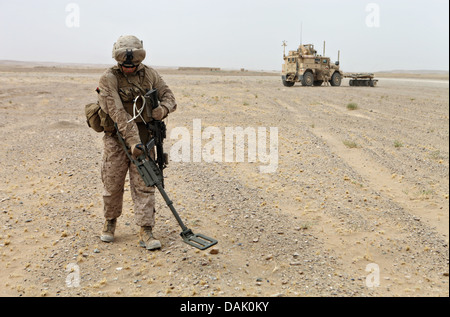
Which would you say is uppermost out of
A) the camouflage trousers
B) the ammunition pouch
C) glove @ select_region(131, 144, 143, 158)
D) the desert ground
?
the ammunition pouch

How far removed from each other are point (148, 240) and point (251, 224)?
1.18 meters

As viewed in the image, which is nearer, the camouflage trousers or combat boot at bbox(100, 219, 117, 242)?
the camouflage trousers

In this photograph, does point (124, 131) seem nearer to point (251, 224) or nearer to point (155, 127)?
point (155, 127)

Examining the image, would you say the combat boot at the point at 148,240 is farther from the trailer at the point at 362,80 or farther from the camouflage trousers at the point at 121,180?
the trailer at the point at 362,80

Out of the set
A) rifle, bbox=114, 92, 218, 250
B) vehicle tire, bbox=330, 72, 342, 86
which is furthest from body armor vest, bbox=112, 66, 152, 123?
vehicle tire, bbox=330, 72, 342, 86

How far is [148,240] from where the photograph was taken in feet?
12.7

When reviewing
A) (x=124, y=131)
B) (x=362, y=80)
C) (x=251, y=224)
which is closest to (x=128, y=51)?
(x=124, y=131)

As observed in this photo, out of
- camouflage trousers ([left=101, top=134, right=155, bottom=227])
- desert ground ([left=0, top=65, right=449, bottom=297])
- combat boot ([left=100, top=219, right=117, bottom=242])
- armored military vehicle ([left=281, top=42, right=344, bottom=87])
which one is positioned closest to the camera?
desert ground ([left=0, top=65, right=449, bottom=297])

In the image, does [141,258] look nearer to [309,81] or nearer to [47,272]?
[47,272]

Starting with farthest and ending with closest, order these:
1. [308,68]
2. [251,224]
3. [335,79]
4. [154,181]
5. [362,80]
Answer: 1. [362,80]
2. [335,79]
3. [308,68]
4. [251,224]
5. [154,181]

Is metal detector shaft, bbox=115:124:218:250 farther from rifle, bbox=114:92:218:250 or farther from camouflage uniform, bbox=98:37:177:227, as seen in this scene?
camouflage uniform, bbox=98:37:177:227

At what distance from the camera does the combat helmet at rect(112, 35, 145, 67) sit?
3652 mm
